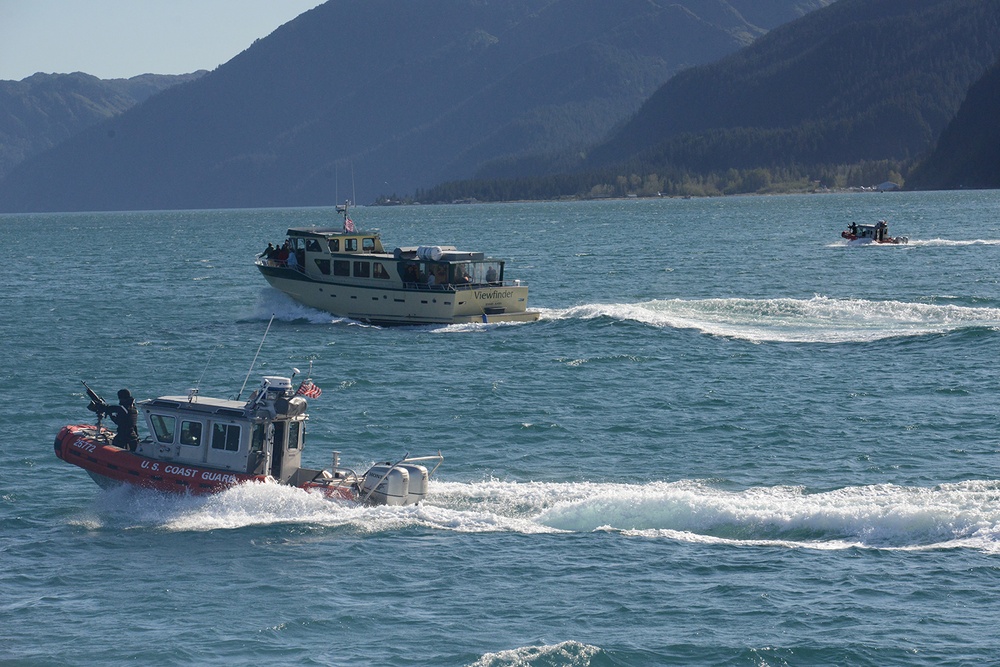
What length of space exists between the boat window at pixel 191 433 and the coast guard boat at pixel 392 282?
3398 centimetres

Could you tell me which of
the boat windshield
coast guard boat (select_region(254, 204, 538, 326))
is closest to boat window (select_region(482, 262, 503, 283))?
coast guard boat (select_region(254, 204, 538, 326))

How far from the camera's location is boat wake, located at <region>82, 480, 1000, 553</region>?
29188 millimetres

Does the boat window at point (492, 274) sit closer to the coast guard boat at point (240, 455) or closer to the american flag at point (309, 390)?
the coast guard boat at point (240, 455)

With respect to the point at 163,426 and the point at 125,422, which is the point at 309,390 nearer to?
the point at 163,426

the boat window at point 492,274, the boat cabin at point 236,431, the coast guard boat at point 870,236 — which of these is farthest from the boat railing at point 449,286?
the coast guard boat at point 870,236

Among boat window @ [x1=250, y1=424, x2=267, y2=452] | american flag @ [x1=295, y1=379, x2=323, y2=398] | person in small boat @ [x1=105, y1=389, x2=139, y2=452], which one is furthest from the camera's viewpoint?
person in small boat @ [x1=105, y1=389, x2=139, y2=452]

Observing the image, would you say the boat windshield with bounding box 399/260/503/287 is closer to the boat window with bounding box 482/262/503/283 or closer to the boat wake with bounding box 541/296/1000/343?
the boat window with bounding box 482/262/503/283

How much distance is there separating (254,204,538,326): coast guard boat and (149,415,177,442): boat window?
3381 cm

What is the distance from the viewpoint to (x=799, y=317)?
64.8 metres

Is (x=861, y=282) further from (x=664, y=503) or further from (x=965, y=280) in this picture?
(x=664, y=503)

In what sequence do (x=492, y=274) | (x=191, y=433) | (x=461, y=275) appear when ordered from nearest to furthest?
(x=191, y=433) < (x=461, y=275) < (x=492, y=274)

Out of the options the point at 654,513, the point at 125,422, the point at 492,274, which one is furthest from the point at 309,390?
the point at 492,274

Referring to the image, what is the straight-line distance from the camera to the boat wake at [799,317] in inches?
2331

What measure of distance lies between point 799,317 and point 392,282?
19.8 meters
